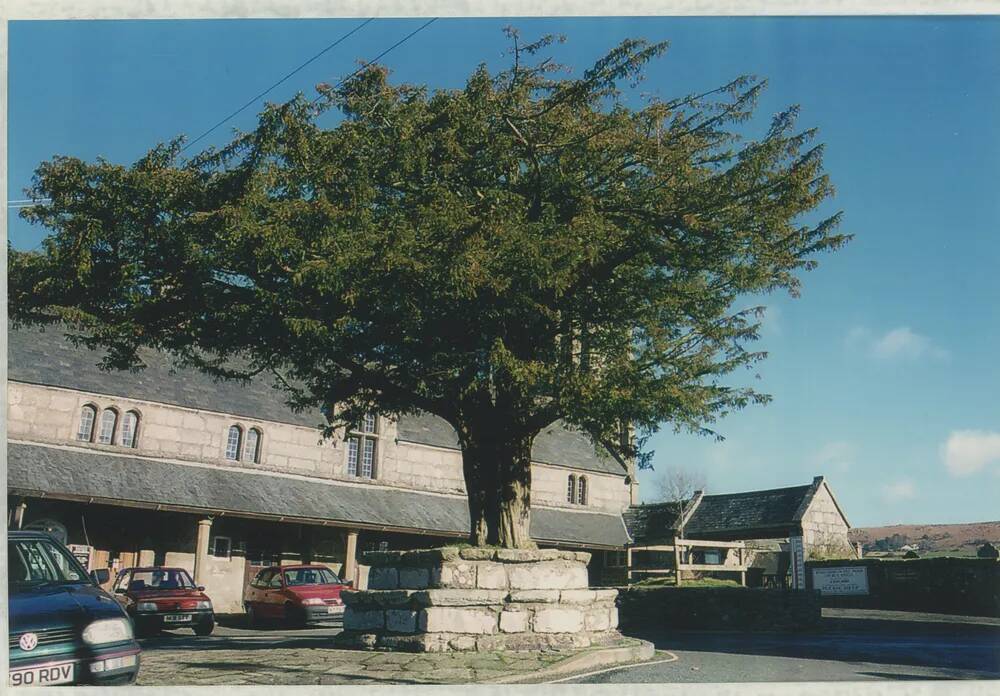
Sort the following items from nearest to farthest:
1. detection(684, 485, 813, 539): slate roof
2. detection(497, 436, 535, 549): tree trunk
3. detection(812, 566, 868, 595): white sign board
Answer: detection(497, 436, 535, 549): tree trunk < detection(812, 566, 868, 595): white sign board < detection(684, 485, 813, 539): slate roof

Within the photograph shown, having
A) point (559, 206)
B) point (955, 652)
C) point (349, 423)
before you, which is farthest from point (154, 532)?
point (955, 652)

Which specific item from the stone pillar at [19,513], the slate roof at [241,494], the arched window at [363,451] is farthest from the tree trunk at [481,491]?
the arched window at [363,451]

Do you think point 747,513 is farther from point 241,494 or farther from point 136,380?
point 136,380

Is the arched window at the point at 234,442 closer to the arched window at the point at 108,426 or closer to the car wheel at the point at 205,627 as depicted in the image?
the arched window at the point at 108,426

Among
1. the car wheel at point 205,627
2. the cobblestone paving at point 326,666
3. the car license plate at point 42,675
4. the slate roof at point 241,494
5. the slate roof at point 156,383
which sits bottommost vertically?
the car wheel at point 205,627

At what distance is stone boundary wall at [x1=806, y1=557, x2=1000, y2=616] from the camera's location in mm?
25312

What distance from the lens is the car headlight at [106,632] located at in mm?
7872

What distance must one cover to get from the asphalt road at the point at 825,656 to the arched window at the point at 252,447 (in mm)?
16653

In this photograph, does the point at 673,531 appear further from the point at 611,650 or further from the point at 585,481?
Answer: the point at 611,650

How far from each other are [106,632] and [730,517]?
33472mm

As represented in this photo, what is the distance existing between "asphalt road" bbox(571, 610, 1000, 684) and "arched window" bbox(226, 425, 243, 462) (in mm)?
16847

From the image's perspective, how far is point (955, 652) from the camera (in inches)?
510

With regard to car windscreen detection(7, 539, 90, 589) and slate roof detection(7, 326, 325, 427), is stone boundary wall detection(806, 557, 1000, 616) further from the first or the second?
car windscreen detection(7, 539, 90, 589)

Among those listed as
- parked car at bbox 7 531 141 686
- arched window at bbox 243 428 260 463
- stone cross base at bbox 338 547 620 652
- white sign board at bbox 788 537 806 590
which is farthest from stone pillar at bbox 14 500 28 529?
white sign board at bbox 788 537 806 590
